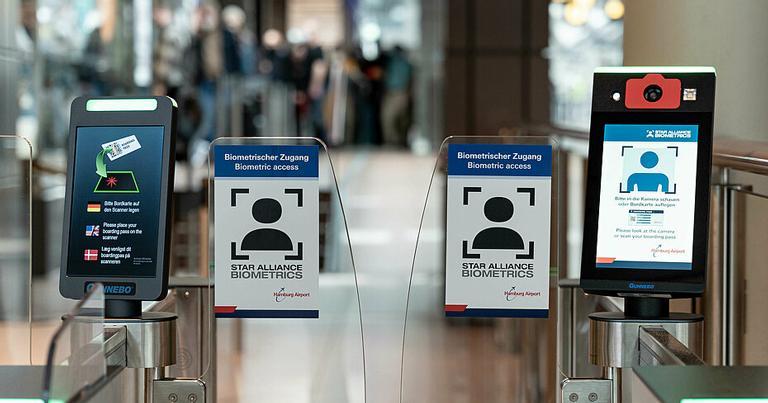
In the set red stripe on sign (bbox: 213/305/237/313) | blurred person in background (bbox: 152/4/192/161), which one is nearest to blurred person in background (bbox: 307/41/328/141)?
blurred person in background (bbox: 152/4/192/161)

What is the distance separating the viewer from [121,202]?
7.28 ft

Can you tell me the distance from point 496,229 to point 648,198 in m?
0.29

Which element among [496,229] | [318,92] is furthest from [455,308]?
[318,92]

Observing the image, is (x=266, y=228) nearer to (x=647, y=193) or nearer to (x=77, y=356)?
(x=647, y=193)

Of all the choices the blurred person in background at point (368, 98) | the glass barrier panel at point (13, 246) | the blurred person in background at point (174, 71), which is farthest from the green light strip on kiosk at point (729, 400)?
the blurred person in background at point (368, 98)

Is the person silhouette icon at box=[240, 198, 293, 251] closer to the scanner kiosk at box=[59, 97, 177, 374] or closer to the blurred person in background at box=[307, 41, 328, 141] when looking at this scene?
the scanner kiosk at box=[59, 97, 177, 374]

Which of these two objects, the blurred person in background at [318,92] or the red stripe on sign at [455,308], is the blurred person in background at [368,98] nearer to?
the blurred person in background at [318,92]

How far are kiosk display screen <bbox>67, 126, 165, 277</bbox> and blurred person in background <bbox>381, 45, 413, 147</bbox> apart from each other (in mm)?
7676

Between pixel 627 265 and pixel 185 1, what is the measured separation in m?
8.42

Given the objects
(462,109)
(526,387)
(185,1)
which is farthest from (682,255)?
(185,1)

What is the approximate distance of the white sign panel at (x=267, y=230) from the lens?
7.61 feet

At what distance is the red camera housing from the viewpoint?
2219mm

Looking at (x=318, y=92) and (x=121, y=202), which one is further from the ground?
(x=318, y=92)

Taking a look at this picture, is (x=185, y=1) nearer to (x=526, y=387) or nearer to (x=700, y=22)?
(x=526, y=387)
